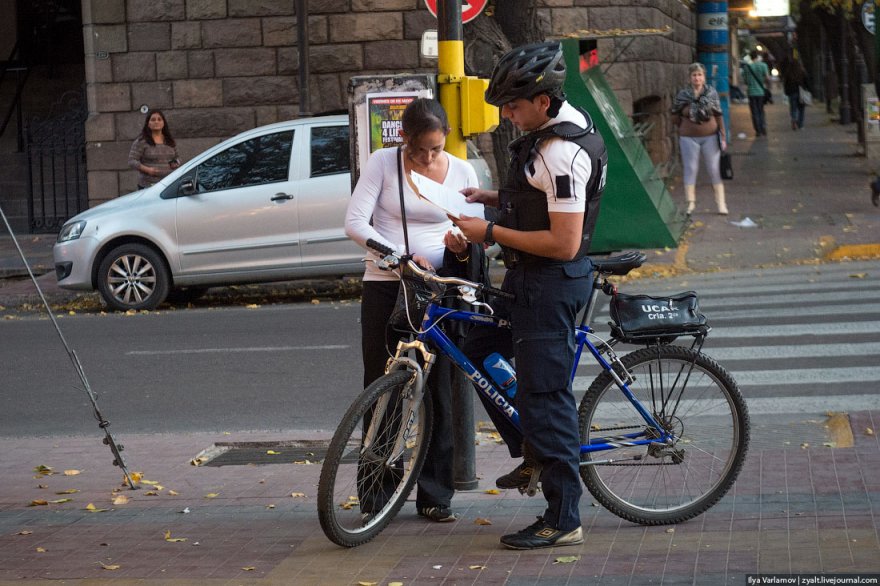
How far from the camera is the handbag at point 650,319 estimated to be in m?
5.22

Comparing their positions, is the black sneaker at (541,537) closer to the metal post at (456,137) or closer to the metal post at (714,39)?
the metal post at (456,137)

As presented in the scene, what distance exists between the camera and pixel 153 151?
15.9 m

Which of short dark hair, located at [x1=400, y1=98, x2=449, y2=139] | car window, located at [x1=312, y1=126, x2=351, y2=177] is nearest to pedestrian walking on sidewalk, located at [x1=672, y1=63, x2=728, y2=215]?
car window, located at [x1=312, y1=126, x2=351, y2=177]

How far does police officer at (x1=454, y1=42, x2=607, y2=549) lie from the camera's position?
485 cm

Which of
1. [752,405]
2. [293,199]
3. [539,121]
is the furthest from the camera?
[293,199]

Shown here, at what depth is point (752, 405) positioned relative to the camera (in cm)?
765

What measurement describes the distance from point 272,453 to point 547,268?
8.92 ft

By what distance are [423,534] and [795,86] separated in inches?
1236

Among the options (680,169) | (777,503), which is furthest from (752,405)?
(680,169)

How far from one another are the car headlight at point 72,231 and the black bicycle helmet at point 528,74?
9.10 meters

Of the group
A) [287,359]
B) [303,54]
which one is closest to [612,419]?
[287,359]

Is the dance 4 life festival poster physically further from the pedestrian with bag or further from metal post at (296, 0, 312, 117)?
the pedestrian with bag

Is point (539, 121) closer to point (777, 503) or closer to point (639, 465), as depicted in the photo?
point (639, 465)

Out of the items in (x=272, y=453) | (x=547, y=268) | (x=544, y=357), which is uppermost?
(x=547, y=268)
